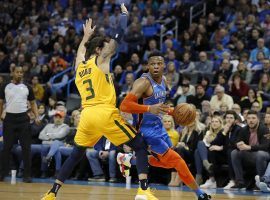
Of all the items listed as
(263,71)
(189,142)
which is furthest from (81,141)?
(263,71)

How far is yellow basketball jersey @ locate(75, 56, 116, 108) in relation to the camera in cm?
843

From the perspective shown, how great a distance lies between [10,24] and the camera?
23.0 metres

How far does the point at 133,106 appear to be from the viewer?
8.25 metres

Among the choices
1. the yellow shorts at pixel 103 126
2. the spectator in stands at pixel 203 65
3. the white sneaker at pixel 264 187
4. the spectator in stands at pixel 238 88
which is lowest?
the white sneaker at pixel 264 187

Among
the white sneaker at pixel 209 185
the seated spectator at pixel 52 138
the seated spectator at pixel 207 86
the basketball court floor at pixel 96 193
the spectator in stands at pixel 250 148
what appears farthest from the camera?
the seated spectator at pixel 207 86

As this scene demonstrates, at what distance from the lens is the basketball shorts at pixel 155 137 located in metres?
8.52

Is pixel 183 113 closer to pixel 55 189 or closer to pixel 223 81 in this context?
pixel 55 189

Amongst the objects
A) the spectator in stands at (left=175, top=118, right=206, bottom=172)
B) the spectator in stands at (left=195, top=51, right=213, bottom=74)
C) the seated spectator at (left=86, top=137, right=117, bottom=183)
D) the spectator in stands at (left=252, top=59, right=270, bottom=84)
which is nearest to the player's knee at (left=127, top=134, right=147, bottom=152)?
the spectator in stands at (left=175, top=118, right=206, bottom=172)

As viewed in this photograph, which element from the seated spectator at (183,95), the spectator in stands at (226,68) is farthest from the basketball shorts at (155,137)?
the spectator in stands at (226,68)

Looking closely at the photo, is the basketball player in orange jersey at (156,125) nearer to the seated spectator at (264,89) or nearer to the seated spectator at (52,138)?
the seated spectator at (52,138)

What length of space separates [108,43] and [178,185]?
16.2 ft

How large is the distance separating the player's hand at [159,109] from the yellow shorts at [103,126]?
1.50 feet

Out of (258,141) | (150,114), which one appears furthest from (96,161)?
(150,114)

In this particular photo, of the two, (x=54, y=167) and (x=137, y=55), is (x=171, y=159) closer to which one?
(x=54, y=167)
